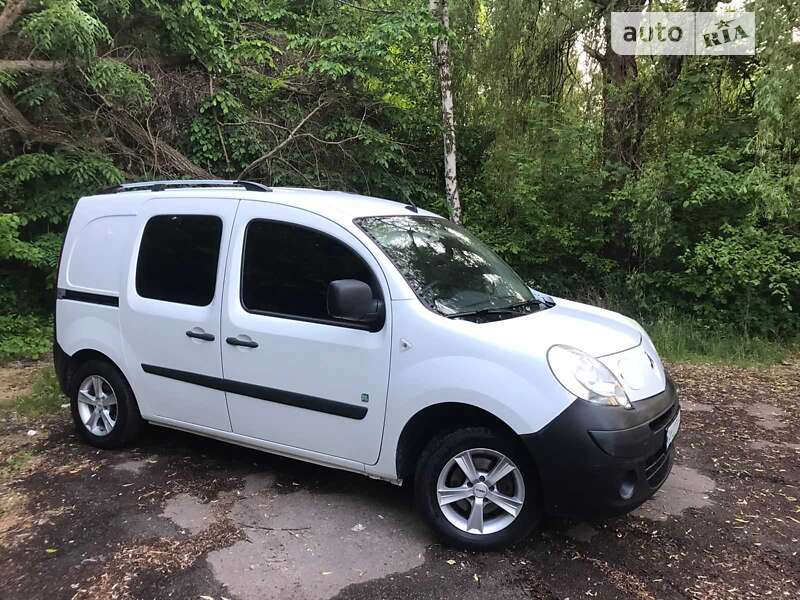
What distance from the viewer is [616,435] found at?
2.83m

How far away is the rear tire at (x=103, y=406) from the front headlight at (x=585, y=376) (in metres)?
3.14

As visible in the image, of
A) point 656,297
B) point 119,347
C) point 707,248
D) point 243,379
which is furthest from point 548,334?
point 656,297

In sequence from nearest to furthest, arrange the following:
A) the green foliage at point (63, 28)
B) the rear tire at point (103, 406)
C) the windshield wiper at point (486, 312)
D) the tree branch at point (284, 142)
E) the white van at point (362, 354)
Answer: the white van at point (362, 354) < the windshield wiper at point (486, 312) < the rear tire at point (103, 406) < the green foliage at point (63, 28) < the tree branch at point (284, 142)

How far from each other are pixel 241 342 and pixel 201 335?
0.34 metres

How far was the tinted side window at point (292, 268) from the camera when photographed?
3.51 meters

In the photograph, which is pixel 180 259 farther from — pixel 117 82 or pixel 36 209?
pixel 36 209

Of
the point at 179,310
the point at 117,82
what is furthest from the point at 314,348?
the point at 117,82

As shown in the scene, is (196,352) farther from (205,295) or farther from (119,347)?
(119,347)

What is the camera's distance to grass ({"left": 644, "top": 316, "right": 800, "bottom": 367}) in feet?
25.9

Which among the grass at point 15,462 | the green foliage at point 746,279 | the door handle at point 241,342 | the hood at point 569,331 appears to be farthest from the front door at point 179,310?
the green foliage at point 746,279

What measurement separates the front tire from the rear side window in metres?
1.83

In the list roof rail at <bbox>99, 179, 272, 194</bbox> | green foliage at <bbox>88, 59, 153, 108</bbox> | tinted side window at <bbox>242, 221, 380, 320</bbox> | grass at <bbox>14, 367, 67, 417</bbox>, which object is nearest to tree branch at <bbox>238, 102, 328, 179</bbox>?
green foliage at <bbox>88, 59, 153, 108</bbox>

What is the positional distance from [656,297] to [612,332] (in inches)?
263

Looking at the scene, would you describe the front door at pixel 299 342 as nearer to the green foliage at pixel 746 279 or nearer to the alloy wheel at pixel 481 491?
the alloy wheel at pixel 481 491
